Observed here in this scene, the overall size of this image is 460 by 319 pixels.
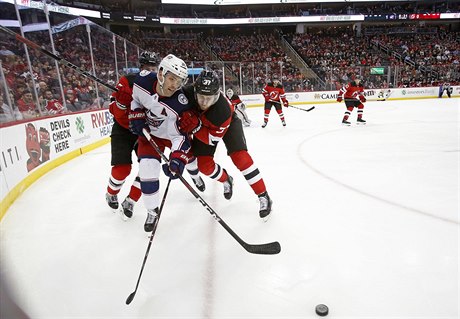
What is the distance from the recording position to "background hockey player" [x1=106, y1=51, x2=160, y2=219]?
90.0 inches

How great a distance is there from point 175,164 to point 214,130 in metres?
0.47

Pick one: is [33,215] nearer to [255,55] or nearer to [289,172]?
[289,172]

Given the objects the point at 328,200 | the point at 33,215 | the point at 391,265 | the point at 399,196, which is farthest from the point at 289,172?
the point at 33,215

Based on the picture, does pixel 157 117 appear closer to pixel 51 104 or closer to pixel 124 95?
pixel 124 95

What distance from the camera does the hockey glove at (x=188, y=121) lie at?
2.11m

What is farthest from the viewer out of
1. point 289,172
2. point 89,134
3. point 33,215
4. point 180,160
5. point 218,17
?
point 218,17

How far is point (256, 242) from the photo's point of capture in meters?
2.03

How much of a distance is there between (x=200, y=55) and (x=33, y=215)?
17613 mm

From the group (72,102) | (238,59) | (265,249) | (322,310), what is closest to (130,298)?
(265,249)

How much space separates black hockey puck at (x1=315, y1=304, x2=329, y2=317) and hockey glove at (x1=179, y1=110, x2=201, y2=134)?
1.34 m

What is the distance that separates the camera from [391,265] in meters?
1.72

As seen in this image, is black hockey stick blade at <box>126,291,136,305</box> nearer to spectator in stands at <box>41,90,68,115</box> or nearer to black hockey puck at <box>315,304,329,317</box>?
black hockey puck at <box>315,304,329,317</box>

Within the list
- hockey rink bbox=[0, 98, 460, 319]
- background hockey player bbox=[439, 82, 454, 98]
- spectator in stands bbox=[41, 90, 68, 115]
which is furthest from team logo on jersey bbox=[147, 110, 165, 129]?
background hockey player bbox=[439, 82, 454, 98]

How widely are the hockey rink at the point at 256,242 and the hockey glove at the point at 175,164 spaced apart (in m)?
0.48
